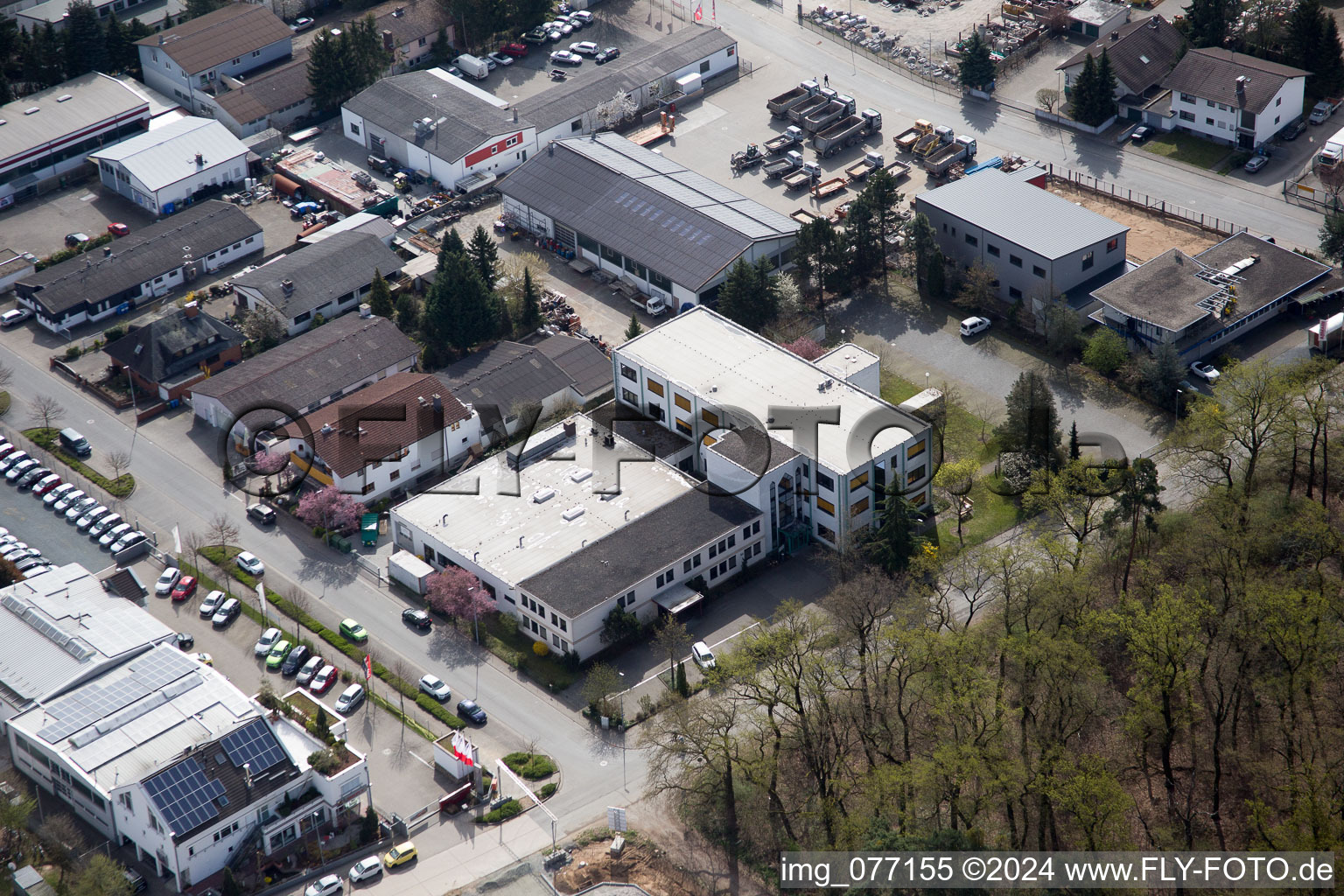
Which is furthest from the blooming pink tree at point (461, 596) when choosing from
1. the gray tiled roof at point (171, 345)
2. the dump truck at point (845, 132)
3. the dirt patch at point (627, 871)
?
the dump truck at point (845, 132)

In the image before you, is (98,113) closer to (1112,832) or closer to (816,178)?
(816,178)

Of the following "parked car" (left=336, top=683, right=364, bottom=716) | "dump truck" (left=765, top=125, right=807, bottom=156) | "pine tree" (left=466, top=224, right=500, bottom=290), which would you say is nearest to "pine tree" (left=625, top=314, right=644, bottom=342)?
"pine tree" (left=466, top=224, right=500, bottom=290)

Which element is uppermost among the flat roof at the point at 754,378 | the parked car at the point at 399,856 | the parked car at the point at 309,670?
the flat roof at the point at 754,378

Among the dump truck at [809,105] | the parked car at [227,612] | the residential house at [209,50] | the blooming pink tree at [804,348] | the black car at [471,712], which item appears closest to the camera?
the black car at [471,712]

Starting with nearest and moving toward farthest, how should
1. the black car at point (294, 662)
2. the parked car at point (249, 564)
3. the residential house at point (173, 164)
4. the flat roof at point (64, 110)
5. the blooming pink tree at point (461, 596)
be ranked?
1. the black car at point (294, 662)
2. the blooming pink tree at point (461, 596)
3. the parked car at point (249, 564)
4. the residential house at point (173, 164)
5. the flat roof at point (64, 110)

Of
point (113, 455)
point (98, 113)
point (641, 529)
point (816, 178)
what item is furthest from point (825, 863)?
point (98, 113)

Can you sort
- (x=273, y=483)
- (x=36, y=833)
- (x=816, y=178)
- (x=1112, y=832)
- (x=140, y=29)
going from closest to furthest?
(x=1112, y=832) → (x=36, y=833) → (x=273, y=483) → (x=816, y=178) → (x=140, y=29)

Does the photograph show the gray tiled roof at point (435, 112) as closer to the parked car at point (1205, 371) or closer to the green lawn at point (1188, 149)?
the green lawn at point (1188, 149)

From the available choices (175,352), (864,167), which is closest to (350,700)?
(175,352)
